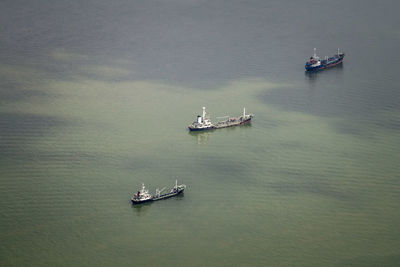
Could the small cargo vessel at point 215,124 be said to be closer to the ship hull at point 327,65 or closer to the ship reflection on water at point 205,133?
the ship reflection on water at point 205,133

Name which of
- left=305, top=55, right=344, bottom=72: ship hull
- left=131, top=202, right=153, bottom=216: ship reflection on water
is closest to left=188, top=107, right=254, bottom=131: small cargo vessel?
left=131, top=202, right=153, bottom=216: ship reflection on water

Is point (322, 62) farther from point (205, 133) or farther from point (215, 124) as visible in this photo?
point (205, 133)

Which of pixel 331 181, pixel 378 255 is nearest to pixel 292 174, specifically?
pixel 331 181

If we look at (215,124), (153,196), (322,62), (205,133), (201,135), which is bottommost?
(153,196)

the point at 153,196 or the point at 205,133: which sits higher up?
the point at 205,133

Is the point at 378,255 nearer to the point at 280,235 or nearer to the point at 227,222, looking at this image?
the point at 280,235

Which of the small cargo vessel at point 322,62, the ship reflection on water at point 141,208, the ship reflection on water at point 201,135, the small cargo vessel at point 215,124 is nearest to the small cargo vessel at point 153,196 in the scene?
the ship reflection on water at point 141,208

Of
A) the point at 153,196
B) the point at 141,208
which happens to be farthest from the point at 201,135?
the point at 141,208
